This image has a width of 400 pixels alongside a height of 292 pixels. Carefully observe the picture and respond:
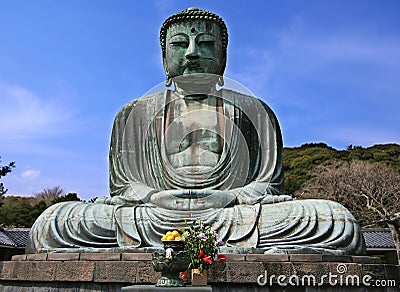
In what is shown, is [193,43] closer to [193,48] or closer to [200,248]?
[193,48]

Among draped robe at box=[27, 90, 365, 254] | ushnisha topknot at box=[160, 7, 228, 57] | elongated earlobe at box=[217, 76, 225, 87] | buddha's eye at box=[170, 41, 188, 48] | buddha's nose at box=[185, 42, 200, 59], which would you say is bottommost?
draped robe at box=[27, 90, 365, 254]

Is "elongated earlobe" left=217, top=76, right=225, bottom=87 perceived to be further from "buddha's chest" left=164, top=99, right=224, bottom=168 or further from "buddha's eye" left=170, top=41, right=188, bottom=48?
"buddha's eye" left=170, top=41, right=188, bottom=48

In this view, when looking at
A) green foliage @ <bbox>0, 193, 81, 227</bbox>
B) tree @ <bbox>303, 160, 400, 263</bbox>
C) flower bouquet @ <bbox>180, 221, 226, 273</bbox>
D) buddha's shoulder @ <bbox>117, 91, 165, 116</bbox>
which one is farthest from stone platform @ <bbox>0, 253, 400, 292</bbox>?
green foliage @ <bbox>0, 193, 81, 227</bbox>

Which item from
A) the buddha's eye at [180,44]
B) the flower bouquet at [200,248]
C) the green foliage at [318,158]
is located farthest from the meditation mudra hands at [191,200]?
the green foliage at [318,158]

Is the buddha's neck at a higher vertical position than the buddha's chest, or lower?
higher

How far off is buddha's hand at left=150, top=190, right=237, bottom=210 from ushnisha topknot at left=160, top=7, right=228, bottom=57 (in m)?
3.18

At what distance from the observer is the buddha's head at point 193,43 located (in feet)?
25.4

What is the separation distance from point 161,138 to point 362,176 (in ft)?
58.6

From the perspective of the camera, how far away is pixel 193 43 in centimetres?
773

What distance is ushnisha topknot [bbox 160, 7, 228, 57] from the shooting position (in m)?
7.85

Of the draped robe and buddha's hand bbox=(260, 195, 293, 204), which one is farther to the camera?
buddha's hand bbox=(260, 195, 293, 204)

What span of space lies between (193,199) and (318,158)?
2874cm

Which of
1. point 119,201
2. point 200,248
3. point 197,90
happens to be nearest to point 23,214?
point 197,90

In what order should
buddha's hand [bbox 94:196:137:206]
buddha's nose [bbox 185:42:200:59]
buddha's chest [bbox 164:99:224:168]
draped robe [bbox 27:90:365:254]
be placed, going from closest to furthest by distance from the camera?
draped robe [bbox 27:90:365:254] < buddha's hand [bbox 94:196:137:206] < buddha's chest [bbox 164:99:224:168] < buddha's nose [bbox 185:42:200:59]
